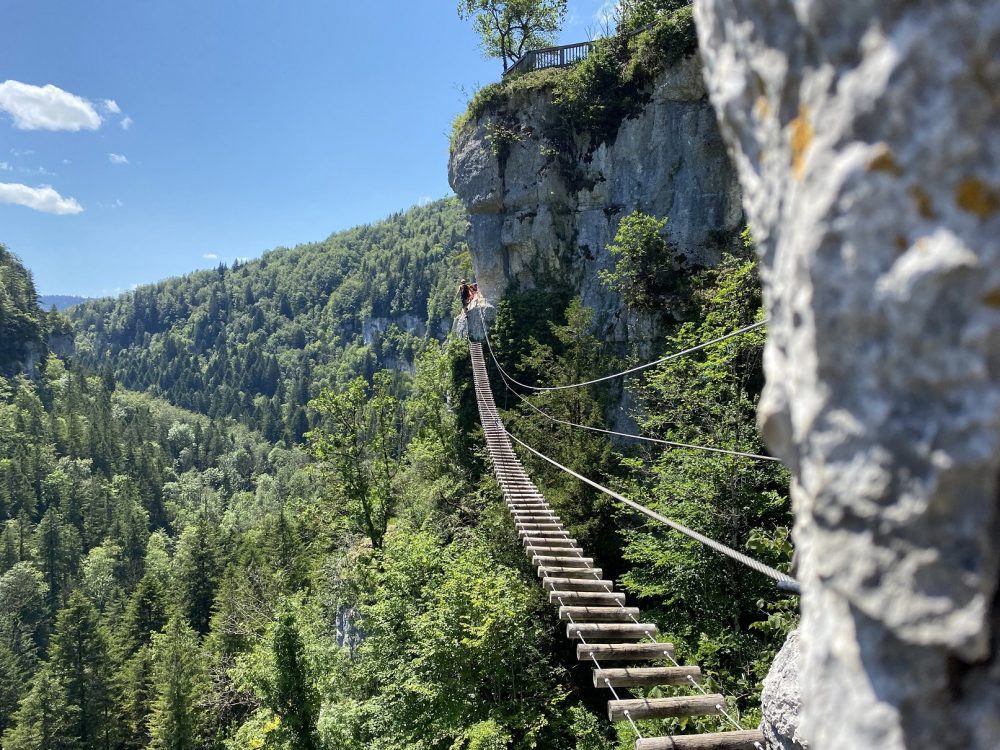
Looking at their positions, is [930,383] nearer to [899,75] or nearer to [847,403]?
[847,403]

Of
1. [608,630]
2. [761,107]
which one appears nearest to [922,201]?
[761,107]

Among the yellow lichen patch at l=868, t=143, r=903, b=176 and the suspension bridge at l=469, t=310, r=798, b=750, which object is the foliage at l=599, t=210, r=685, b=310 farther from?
the yellow lichen patch at l=868, t=143, r=903, b=176

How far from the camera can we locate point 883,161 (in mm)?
1004

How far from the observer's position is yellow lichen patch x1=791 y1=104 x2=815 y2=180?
113cm

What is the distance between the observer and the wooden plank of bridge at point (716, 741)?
13.7ft

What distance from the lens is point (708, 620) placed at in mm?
10062

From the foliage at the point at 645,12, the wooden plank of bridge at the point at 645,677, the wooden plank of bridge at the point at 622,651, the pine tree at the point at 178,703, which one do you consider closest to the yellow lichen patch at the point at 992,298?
the wooden plank of bridge at the point at 645,677

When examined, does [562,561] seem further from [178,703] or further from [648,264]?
[178,703]

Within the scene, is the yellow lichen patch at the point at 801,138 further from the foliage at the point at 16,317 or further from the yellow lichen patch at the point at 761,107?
the foliage at the point at 16,317

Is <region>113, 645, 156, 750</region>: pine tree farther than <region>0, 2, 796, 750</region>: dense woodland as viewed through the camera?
Yes

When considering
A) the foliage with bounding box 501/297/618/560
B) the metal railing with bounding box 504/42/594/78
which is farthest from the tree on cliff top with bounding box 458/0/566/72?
the foliage with bounding box 501/297/618/560

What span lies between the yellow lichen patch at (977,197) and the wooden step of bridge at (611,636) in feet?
13.7

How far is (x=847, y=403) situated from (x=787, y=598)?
9742 mm

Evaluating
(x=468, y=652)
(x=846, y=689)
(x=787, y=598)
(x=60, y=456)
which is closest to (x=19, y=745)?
(x=468, y=652)
